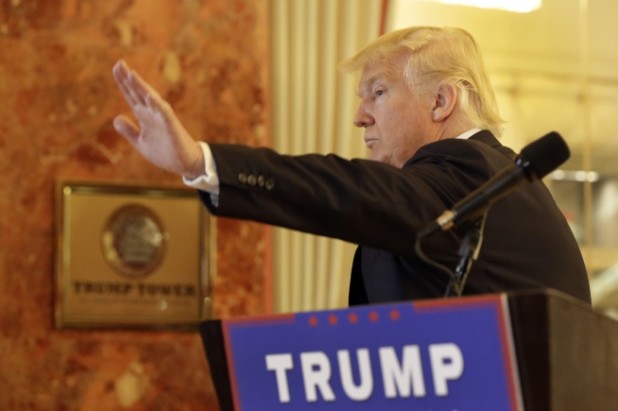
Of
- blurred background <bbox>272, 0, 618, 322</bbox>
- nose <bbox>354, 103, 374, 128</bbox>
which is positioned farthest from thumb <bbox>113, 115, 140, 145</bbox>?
blurred background <bbox>272, 0, 618, 322</bbox>

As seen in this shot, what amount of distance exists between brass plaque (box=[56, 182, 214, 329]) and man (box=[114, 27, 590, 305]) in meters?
1.98

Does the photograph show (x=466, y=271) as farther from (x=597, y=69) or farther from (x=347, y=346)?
(x=597, y=69)

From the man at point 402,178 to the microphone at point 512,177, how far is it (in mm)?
284

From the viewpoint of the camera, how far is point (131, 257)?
511 centimetres

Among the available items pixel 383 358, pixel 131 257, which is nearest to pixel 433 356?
pixel 383 358

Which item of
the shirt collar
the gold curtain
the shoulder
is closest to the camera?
the shoulder

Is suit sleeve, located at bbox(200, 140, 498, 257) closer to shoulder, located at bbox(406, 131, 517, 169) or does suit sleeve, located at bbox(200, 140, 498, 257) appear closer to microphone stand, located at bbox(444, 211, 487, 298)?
shoulder, located at bbox(406, 131, 517, 169)

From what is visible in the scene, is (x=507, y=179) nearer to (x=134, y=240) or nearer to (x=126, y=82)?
(x=126, y=82)

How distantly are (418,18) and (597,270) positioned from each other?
174 cm

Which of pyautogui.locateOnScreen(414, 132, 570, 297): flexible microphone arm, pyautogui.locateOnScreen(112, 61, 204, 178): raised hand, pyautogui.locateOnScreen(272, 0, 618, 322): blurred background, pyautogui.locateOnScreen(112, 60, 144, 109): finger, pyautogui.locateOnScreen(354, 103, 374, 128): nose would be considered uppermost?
pyautogui.locateOnScreen(272, 0, 618, 322): blurred background

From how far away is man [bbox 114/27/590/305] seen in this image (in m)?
2.37

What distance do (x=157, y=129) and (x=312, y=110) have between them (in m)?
3.55

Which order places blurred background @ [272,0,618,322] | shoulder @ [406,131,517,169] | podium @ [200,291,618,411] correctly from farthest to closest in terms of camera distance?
blurred background @ [272,0,618,322]
shoulder @ [406,131,517,169]
podium @ [200,291,618,411]

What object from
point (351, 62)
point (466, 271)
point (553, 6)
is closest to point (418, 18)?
point (553, 6)
